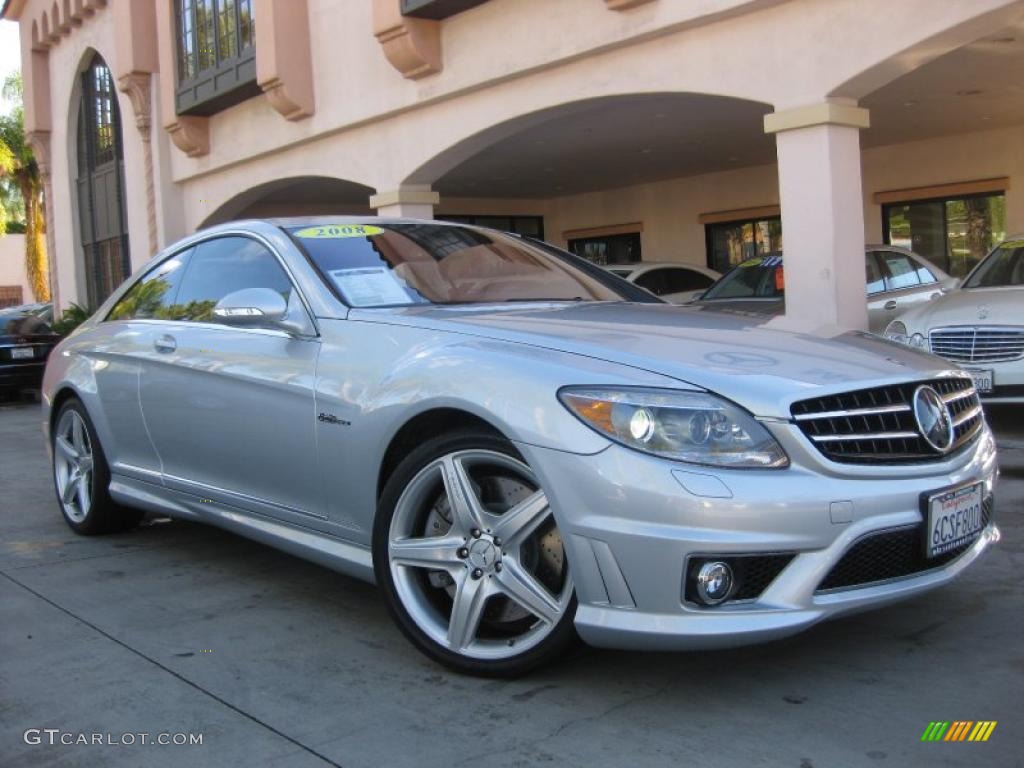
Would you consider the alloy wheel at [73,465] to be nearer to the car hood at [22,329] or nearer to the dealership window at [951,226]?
the car hood at [22,329]

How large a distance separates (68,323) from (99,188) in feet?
10.5

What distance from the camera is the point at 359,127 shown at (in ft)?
47.1

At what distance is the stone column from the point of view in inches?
352

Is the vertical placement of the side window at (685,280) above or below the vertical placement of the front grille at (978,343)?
above

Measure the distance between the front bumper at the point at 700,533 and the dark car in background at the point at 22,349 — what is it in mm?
14635

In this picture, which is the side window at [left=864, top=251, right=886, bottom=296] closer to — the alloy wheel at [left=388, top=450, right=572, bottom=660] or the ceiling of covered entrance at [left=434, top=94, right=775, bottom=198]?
the ceiling of covered entrance at [left=434, top=94, right=775, bottom=198]

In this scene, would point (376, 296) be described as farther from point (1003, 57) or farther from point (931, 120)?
point (931, 120)

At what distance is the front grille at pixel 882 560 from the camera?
2998 mm

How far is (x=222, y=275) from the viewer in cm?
478

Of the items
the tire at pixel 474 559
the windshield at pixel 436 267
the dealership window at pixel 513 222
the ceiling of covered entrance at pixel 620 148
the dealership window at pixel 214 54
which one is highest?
the dealership window at pixel 214 54

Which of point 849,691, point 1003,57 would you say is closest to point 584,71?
point 1003,57

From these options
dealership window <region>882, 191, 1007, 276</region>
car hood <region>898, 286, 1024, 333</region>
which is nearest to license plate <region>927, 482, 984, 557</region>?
car hood <region>898, 286, 1024, 333</region>

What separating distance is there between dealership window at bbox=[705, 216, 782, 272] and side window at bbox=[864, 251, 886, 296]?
27.3 ft

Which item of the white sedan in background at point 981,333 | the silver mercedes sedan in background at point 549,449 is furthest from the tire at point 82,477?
the white sedan in background at point 981,333
